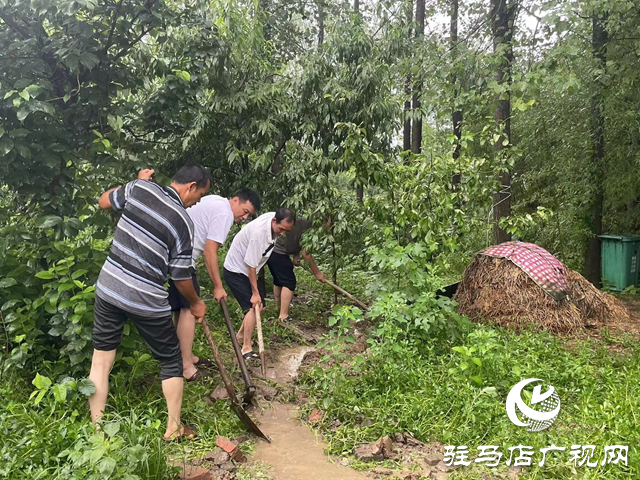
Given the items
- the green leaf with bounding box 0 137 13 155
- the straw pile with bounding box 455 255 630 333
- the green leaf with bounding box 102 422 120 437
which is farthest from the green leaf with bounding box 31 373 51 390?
the straw pile with bounding box 455 255 630 333

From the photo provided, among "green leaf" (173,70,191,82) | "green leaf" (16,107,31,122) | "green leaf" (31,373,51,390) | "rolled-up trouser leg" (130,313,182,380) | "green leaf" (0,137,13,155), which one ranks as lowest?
"green leaf" (31,373,51,390)

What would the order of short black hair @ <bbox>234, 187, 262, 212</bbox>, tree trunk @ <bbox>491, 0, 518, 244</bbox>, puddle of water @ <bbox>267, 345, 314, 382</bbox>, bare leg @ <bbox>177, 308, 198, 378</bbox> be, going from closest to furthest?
bare leg @ <bbox>177, 308, 198, 378</bbox> < short black hair @ <bbox>234, 187, 262, 212</bbox> < puddle of water @ <bbox>267, 345, 314, 382</bbox> < tree trunk @ <bbox>491, 0, 518, 244</bbox>

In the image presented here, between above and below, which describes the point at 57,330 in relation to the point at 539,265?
below

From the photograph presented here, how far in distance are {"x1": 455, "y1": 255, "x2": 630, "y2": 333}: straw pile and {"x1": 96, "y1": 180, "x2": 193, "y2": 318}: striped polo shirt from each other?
377cm

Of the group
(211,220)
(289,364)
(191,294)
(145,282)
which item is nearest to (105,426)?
(145,282)

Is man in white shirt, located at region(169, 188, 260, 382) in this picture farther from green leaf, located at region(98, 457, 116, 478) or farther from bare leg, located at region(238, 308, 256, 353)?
green leaf, located at region(98, 457, 116, 478)

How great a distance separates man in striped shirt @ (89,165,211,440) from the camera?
2766 mm

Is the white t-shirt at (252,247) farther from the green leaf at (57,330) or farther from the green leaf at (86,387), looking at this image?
the green leaf at (86,387)

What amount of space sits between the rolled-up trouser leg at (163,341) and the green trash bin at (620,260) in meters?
6.79

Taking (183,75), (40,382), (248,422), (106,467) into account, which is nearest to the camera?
(106,467)

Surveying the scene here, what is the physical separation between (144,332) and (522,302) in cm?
409

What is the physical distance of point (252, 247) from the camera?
4574 mm

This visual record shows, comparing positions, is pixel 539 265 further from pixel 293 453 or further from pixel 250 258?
pixel 293 453

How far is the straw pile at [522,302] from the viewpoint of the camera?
5.18 metres
